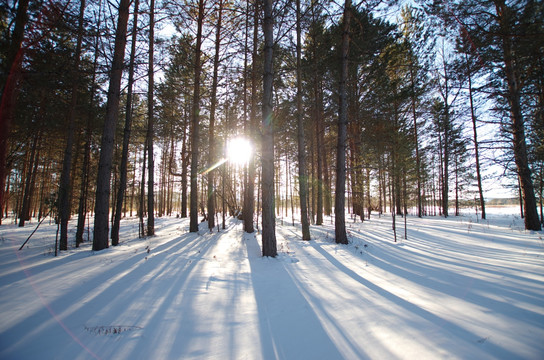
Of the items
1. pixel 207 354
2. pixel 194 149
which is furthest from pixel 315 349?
pixel 194 149

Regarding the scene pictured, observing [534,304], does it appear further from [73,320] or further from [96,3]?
[96,3]

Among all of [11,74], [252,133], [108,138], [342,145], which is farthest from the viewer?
[252,133]

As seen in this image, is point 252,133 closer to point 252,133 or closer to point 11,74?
point 252,133

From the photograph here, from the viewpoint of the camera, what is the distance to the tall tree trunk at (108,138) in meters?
5.88

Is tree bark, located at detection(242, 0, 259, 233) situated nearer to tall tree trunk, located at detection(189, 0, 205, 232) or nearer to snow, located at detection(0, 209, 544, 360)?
tall tree trunk, located at detection(189, 0, 205, 232)

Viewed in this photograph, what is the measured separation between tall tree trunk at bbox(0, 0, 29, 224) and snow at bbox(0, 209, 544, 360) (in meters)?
2.74

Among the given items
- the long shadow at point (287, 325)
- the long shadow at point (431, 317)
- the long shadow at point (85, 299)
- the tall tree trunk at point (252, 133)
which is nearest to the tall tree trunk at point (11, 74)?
the long shadow at point (85, 299)

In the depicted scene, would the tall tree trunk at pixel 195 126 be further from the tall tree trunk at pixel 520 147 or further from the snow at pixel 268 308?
the tall tree trunk at pixel 520 147

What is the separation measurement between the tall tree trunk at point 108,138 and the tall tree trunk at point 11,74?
66.5 inches

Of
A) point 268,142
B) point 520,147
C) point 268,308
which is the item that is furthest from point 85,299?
point 520,147

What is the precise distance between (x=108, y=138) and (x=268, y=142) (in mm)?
4712

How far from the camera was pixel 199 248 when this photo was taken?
21.0 ft

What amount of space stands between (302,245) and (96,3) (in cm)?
997

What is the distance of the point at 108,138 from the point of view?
19.4 feet
